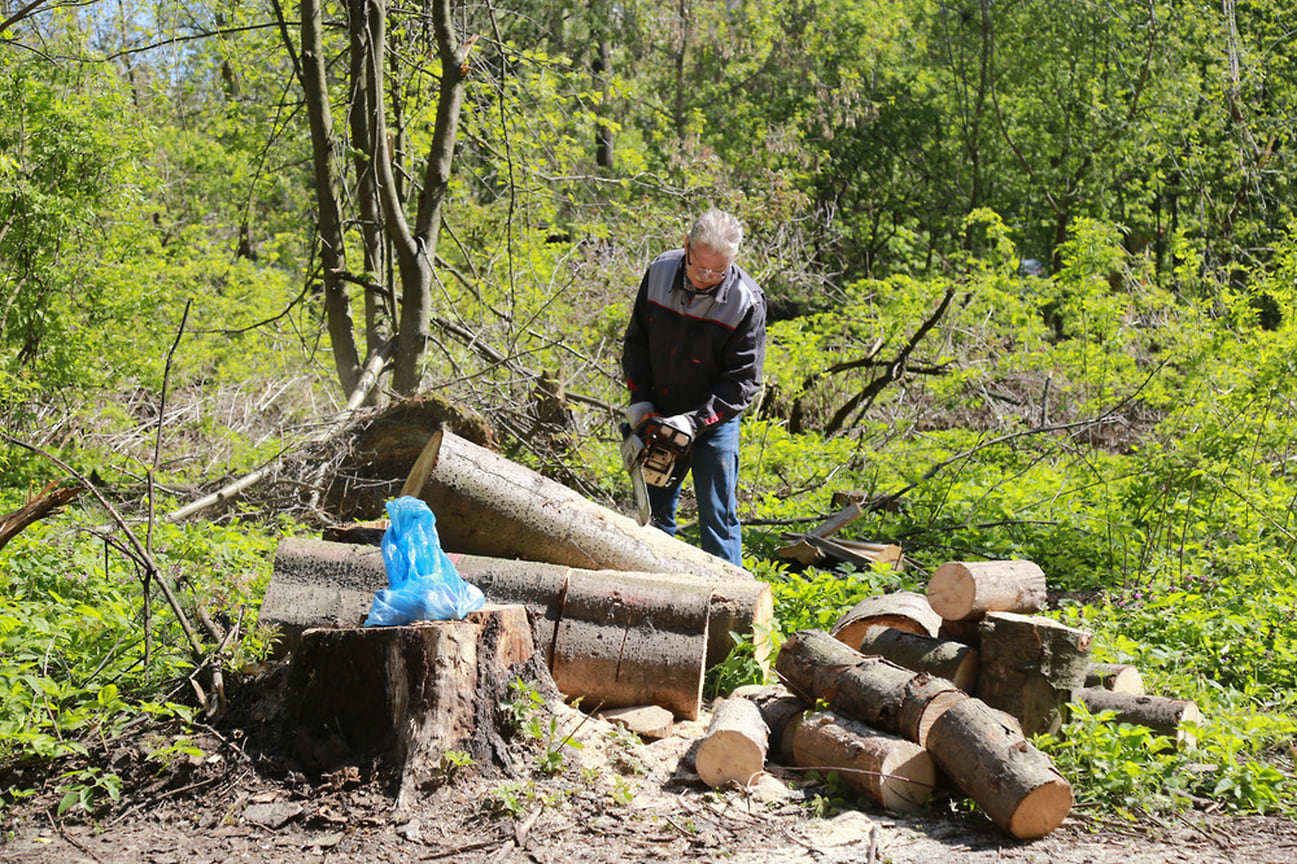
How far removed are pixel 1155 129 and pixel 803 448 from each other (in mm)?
13045

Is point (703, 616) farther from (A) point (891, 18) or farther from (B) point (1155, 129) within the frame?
(A) point (891, 18)

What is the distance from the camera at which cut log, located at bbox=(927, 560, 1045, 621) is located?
4285mm

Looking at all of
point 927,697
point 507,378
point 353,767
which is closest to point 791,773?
point 927,697

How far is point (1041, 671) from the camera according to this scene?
4.06 meters

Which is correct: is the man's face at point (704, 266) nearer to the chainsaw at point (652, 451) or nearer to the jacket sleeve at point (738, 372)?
the jacket sleeve at point (738, 372)

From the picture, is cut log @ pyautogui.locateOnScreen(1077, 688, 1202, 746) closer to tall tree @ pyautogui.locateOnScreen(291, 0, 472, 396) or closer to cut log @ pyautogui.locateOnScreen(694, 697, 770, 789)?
cut log @ pyautogui.locateOnScreen(694, 697, 770, 789)

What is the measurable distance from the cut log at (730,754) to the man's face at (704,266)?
90.6 inches

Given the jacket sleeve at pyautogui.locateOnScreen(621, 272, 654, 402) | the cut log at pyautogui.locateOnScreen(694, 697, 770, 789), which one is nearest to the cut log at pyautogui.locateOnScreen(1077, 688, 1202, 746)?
the cut log at pyautogui.locateOnScreen(694, 697, 770, 789)

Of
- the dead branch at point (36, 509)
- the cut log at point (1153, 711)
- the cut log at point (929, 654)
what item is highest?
the dead branch at point (36, 509)

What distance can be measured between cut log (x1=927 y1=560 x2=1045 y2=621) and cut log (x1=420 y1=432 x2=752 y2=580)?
3.97 feet

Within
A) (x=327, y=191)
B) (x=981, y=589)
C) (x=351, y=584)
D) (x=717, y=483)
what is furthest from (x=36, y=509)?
(x=327, y=191)

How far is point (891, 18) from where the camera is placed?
80.6ft

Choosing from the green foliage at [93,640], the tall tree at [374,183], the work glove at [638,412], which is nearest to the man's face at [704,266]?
the work glove at [638,412]

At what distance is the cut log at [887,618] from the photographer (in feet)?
15.9
